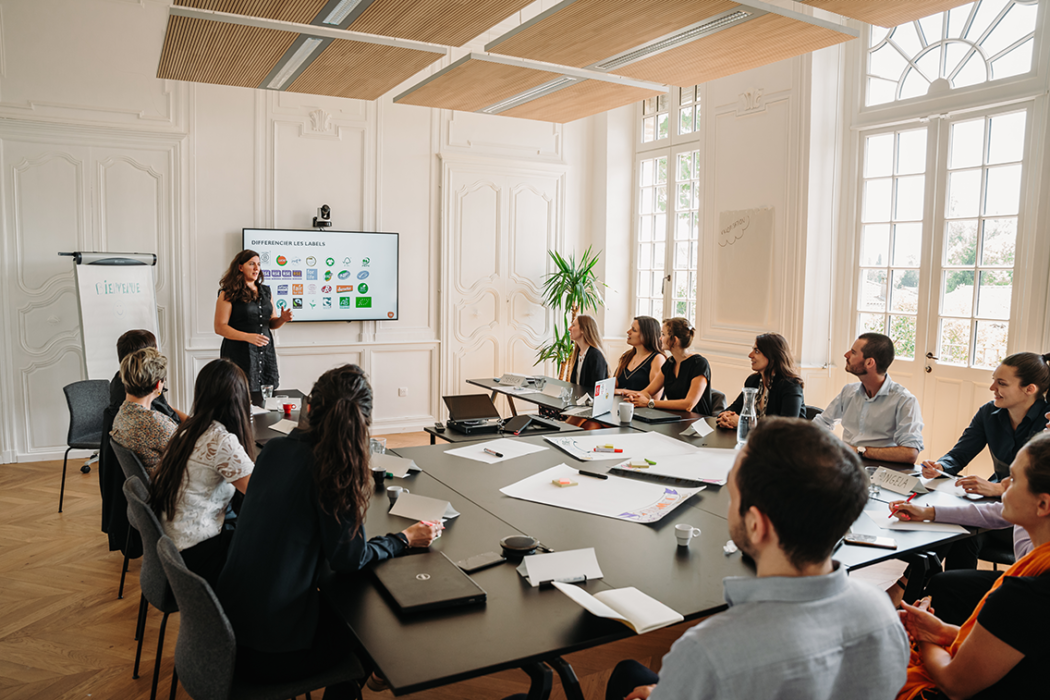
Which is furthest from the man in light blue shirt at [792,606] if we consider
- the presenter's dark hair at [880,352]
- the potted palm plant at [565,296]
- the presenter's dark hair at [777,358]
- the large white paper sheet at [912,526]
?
the potted palm plant at [565,296]

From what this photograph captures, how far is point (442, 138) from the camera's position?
7.30m

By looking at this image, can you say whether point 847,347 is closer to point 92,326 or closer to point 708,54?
point 708,54

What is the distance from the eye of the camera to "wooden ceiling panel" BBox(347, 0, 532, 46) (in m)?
3.41

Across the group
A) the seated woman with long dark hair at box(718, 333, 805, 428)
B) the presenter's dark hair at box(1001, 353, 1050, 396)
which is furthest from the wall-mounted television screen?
the presenter's dark hair at box(1001, 353, 1050, 396)

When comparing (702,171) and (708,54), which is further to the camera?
(702,171)

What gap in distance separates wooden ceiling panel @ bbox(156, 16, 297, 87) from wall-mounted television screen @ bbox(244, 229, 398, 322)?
213 centimetres

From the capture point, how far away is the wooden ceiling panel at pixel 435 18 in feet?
11.2

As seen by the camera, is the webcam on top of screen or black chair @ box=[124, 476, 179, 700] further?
the webcam on top of screen

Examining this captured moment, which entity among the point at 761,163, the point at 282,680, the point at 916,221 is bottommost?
the point at 282,680

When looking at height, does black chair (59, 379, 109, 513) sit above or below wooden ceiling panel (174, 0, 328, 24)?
below

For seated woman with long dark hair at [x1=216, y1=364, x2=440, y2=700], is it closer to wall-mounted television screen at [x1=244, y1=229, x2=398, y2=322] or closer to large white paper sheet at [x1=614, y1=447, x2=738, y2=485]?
large white paper sheet at [x1=614, y1=447, x2=738, y2=485]

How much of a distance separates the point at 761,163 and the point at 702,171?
0.70 meters

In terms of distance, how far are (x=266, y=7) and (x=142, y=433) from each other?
2018 mm

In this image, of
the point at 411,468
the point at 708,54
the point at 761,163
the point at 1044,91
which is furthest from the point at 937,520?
the point at 761,163
